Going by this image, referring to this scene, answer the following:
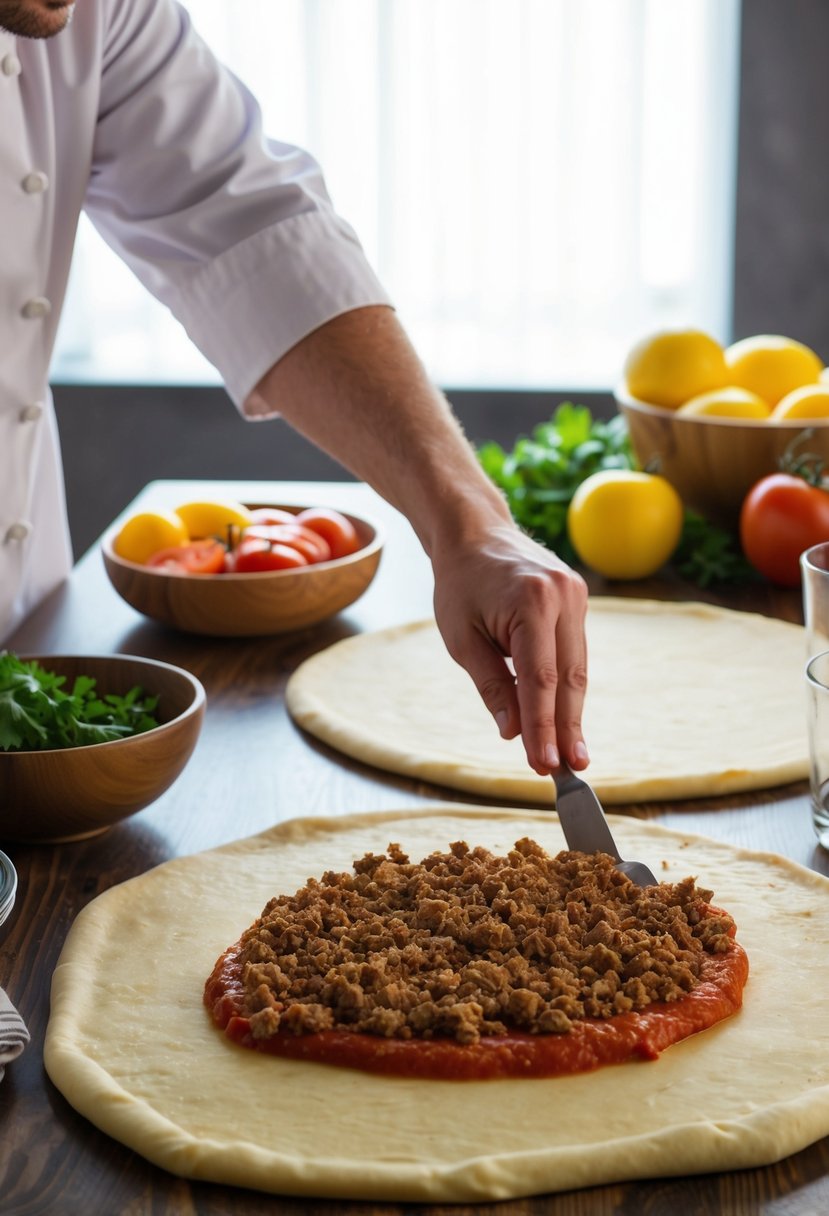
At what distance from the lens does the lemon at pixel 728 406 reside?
2.18 m

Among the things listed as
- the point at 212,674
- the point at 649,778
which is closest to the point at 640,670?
the point at 649,778

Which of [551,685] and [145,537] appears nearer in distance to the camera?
[551,685]

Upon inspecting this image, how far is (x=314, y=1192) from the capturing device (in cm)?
84

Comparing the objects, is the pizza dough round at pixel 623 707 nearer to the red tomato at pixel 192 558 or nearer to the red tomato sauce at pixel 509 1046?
the red tomato at pixel 192 558

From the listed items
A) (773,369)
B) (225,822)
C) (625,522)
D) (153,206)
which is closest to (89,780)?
(225,822)

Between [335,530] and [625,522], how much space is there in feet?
1.51

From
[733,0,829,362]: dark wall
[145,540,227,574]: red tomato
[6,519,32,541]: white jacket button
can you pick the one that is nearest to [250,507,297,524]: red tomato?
[145,540,227,574]: red tomato

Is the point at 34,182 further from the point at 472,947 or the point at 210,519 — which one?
the point at 472,947

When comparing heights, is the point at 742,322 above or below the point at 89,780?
below

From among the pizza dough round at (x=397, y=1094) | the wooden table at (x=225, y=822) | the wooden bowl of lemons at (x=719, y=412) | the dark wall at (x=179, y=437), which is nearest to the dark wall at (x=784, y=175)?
the dark wall at (x=179, y=437)

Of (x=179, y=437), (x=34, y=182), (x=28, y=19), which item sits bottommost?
(x=179, y=437)

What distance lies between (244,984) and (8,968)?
223mm

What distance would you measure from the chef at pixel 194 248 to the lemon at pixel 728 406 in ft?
2.23

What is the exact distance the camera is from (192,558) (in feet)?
6.20
